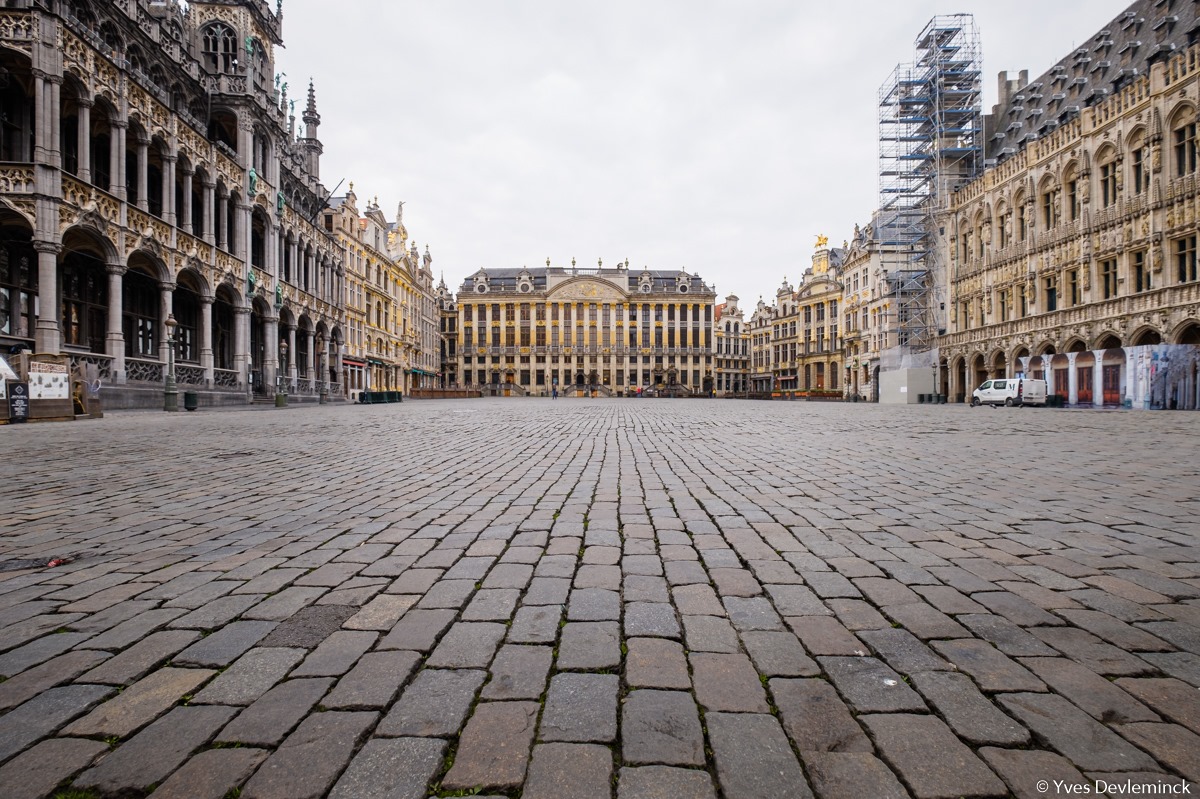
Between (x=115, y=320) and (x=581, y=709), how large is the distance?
2674cm

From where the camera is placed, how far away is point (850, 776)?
165 cm

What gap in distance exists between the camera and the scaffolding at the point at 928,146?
4325 centimetres

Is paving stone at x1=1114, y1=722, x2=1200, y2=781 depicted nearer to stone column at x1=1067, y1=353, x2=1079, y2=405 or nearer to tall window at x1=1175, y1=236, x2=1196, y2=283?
tall window at x1=1175, y1=236, x2=1196, y2=283

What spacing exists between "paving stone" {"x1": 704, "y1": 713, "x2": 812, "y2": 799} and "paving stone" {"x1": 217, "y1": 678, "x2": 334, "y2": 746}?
1258 mm

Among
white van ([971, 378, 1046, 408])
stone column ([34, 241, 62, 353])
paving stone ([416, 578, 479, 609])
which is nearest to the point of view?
paving stone ([416, 578, 479, 609])

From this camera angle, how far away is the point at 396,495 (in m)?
5.68

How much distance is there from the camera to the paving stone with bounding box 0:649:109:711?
2.06 m

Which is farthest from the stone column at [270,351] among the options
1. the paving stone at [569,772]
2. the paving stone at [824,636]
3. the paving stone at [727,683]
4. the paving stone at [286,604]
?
the paving stone at [569,772]

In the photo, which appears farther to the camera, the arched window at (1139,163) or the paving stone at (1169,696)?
the arched window at (1139,163)

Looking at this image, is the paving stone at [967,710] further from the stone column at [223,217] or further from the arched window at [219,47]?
the arched window at [219,47]

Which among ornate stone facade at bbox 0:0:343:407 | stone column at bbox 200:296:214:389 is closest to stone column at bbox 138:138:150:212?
ornate stone facade at bbox 0:0:343:407

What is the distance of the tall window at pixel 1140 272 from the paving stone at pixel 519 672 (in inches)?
1429

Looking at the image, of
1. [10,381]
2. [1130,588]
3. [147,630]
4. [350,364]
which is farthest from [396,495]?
[350,364]

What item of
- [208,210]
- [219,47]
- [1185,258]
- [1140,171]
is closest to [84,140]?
[208,210]
